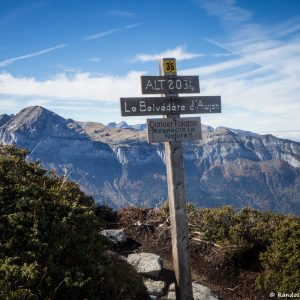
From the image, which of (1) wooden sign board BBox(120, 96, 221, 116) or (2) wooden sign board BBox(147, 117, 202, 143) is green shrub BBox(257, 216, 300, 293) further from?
(1) wooden sign board BBox(120, 96, 221, 116)

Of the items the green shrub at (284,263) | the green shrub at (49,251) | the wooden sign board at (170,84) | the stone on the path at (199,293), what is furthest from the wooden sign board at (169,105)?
the stone on the path at (199,293)

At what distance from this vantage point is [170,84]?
9.66 m

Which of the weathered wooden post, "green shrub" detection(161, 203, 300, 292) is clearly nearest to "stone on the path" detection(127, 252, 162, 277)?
the weathered wooden post

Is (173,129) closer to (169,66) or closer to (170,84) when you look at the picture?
(170,84)

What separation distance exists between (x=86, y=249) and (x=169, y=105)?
428 cm

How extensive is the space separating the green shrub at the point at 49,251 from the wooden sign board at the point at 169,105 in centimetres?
278

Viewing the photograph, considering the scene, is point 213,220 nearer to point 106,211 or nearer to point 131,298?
point 106,211

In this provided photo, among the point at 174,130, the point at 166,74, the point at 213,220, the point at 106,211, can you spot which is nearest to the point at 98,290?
the point at 174,130

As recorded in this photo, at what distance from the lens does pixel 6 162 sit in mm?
8289

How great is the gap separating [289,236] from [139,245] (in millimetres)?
4924

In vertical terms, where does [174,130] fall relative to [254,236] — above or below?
above

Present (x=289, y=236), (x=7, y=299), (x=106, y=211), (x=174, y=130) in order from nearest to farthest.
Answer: (x=7, y=299) < (x=174, y=130) < (x=289, y=236) < (x=106, y=211)

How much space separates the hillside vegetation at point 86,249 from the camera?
20.3ft

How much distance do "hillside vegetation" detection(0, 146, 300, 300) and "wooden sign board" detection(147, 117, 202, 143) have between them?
2349 mm
